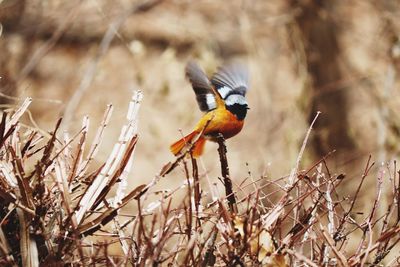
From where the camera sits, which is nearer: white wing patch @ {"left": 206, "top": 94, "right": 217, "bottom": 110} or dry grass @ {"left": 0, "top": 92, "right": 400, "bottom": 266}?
dry grass @ {"left": 0, "top": 92, "right": 400, "bottom": 266}

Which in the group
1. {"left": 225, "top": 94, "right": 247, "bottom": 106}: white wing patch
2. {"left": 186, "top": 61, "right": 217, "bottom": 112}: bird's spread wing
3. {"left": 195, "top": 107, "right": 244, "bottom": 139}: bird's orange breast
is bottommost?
{"left": 195, "top": 107, "right": 244, "bottom": 139}: bird's orange breast

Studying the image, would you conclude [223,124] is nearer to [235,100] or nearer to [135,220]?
[235,100]

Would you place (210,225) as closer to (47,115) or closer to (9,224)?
(9,224)

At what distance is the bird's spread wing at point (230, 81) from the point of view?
185 cm

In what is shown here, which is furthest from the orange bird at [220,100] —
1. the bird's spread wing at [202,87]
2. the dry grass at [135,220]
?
the dry grass at [135,220]

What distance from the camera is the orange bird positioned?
1.72 m

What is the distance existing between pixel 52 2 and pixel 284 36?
1.89 m

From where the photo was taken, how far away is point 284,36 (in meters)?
5.52

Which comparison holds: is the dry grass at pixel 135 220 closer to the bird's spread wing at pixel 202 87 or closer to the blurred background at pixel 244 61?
the bird's spread wing at pixel 202 87

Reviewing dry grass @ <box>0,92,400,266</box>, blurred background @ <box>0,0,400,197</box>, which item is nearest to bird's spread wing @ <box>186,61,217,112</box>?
dry grass @ <box>0,92,400,266</box>

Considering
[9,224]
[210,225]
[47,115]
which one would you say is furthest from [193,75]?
[47,115]

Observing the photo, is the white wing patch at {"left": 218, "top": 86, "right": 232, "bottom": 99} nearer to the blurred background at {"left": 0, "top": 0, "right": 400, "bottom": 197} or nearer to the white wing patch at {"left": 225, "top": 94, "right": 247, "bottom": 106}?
the white wing patch at {"left": 225, "top": 94, "right": 247, "bottom": 106}

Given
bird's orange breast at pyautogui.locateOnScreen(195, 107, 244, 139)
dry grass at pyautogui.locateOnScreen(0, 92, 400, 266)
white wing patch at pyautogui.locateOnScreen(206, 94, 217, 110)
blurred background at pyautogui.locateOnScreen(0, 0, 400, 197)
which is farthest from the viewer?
blurred background at pyautogui.locateOnScreen(0, 0, 400, 197)

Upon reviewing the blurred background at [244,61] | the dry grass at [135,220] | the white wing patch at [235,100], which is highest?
the blurred background at [244,61]
